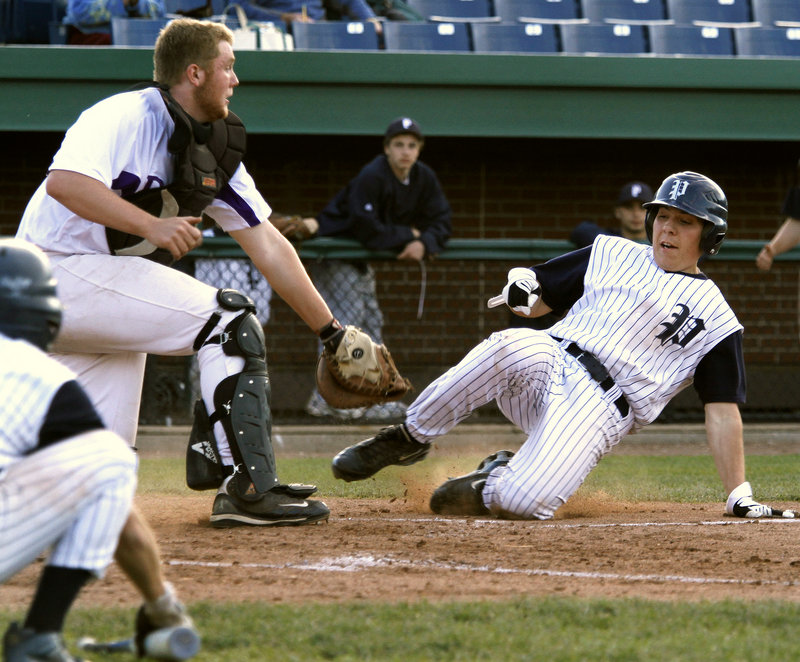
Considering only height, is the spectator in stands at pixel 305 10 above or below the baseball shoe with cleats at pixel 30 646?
above

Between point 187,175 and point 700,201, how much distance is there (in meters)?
2.04

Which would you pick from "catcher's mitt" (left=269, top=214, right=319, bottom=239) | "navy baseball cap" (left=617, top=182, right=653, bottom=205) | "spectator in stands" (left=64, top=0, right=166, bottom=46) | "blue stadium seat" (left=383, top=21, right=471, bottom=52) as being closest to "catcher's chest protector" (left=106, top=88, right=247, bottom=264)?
"catcher's mitt" (left=269, top=214, right=319, bottom=239)

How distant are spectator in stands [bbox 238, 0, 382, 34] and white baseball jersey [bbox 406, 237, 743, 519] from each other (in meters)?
5.67

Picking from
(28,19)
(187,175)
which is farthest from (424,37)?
(187,175)

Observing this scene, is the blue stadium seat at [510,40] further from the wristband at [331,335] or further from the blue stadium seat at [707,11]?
the wristband at [331,335]

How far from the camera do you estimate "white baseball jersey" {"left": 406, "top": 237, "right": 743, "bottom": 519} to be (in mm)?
4539

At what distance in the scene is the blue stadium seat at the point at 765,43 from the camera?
32.8ft

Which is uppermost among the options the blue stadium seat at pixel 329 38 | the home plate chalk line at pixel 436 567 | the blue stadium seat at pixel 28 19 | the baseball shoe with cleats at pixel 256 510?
the blue stadium seat at pixel 28 19

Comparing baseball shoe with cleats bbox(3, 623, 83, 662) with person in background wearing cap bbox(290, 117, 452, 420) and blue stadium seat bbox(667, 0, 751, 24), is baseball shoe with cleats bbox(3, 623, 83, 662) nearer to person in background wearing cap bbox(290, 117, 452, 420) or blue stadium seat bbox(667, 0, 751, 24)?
person in background wearing cap bbox(290, 117, 452, 420)

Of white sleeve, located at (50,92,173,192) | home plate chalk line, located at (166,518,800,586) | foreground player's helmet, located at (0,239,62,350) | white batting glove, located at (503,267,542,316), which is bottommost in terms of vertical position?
home plate chalk line, located at (166,518,800,586)

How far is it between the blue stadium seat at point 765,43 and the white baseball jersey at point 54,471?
882cm

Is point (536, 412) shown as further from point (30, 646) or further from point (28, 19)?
point (28, 19)

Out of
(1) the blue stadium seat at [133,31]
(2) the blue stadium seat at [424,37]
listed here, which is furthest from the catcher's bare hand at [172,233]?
(2) the blue stadium seat at [424,37]

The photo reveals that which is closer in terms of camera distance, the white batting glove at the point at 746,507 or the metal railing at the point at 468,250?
the white batting glove at the point at 746,507
